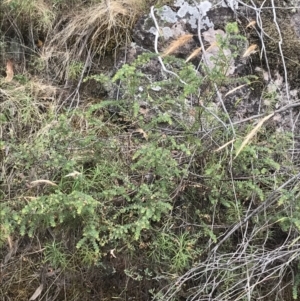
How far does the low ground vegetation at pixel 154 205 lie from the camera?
1.91 meters

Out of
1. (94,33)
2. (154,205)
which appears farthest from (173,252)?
(94,33)

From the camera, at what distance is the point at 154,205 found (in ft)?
6.33

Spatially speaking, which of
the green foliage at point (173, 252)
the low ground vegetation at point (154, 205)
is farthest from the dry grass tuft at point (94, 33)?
the green foliage at point (173, 252)

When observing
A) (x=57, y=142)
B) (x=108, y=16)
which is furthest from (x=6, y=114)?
(x=108, y=16)

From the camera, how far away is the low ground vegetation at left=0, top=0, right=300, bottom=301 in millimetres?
1909

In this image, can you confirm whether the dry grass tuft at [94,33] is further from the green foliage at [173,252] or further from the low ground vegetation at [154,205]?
the green foliage at [173,252]

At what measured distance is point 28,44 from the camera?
2.66 m

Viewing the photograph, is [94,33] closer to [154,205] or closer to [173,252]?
[154,205]

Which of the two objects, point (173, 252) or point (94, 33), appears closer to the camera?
point (173, 252)

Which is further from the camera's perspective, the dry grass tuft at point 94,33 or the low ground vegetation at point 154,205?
the dry grass tuft at point 94,33

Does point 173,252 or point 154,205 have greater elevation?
point 154,205

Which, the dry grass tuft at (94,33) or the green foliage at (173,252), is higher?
the dry grass tuft at (94,33)

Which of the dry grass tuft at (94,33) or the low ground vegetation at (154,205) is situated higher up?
the dry grass tuft at (94,33)

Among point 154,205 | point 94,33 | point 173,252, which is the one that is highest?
point 94,33
